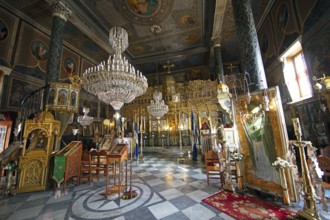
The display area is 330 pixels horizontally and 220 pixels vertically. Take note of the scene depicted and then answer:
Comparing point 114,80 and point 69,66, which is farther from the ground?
point 69,66

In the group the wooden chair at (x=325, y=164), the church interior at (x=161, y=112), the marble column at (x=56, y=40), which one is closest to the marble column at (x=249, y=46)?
the church interior at (x=161, y=112)

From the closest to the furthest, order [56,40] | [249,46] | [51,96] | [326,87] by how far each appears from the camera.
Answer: [326,87], [249,46], [51,96], [56,40]

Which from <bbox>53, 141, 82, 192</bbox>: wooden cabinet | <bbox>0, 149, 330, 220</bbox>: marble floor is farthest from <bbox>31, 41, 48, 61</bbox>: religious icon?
A: <bbox>0, 149, 330, 220</bbox>: marble floor

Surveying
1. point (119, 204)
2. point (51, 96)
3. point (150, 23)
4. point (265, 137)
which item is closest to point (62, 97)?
point (51, 96)

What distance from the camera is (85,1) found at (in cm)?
725

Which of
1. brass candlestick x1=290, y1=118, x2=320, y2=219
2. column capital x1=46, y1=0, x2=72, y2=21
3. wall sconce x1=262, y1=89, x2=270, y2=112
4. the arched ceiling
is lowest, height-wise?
brass candlestick x1=290, y1=118, x2=320, y2=219

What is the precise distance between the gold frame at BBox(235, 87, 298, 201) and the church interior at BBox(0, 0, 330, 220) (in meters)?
0.02

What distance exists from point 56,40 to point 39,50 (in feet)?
10.8

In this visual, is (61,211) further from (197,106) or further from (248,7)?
(197,106)

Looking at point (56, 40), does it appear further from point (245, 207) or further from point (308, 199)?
point (308, 199)

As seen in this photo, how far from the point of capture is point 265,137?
3.05 m

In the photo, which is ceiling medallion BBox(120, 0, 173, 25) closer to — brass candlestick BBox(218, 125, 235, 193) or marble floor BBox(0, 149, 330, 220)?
brass candlestick BBox(218, 125, 235, 193)

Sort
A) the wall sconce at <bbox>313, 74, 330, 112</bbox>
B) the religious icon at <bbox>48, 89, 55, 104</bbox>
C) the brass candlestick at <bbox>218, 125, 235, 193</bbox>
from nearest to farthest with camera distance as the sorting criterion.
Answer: the brass candlestick at <bbox>218, 125, 235, 193</bbox>
the wall sconce at <bbox>313, 74, 330, 112</bbox>
the religious icon at <bbox>48, 89, 55, 104</bbox>

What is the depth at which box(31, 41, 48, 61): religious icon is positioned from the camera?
7751mm
